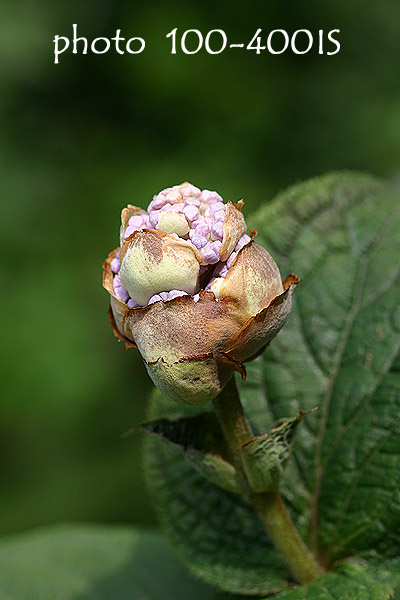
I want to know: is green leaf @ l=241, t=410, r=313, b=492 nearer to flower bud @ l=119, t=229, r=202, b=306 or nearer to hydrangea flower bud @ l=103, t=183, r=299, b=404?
hydrangea flower bud @ l=103, t=183, r=299, b=404

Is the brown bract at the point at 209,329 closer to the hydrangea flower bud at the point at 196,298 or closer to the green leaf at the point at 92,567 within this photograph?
the hydrangea flower bud at the point at 196,298

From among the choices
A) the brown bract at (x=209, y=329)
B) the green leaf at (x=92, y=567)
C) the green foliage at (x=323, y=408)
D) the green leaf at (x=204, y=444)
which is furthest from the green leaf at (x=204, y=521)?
the brown bract at (x=209, y=329)

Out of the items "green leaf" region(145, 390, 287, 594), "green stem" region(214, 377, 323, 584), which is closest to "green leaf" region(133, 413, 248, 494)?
"green stem" region(214, 377, 323, 584)

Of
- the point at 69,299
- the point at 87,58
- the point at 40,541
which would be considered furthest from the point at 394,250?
the point at 87,58

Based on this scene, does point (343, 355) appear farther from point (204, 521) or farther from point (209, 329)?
point (209, 329)

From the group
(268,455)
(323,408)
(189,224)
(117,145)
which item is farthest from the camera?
(117,145)

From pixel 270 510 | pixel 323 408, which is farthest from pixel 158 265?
pixel 323 408
